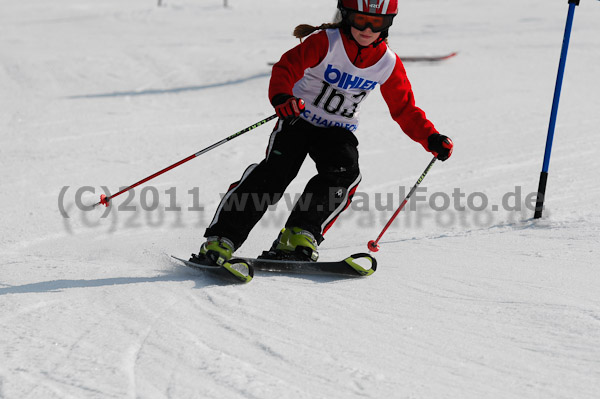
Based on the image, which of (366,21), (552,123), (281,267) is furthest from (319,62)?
(552,123)

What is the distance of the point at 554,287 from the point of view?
Answer: 3.06 m

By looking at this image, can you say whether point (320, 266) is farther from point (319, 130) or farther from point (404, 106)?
point (404, 106)

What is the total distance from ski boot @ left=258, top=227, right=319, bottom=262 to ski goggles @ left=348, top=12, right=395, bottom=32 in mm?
1093

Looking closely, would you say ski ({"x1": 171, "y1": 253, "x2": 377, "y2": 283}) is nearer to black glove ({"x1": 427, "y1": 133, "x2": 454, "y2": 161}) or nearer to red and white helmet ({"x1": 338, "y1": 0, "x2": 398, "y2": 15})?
black glove ({"x1": 427, "y1": 133, "x2": 454, "y2": 161})

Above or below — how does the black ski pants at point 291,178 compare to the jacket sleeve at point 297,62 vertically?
below

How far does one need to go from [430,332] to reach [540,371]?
1.51 ft

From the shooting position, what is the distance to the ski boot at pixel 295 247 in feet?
11.6

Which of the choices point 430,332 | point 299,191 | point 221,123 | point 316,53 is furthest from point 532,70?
point 430,332

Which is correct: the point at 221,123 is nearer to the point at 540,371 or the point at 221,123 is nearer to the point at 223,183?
the point at 223,183

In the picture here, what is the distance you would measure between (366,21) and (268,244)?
6.30ft

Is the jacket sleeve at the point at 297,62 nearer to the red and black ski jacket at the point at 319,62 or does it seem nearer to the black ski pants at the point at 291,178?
the red and black ski jacket at the point at 319,62

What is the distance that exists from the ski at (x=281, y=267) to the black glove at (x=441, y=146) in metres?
0.71

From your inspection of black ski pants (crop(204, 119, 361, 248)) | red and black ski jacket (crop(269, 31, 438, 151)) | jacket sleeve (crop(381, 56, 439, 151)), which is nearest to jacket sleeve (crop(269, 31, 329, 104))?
red and black ski jacket (crop(269, 31, 438, 151))

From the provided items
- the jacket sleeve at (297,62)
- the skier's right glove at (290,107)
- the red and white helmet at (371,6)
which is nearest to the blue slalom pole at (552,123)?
the red and white helmet at (371,6)
